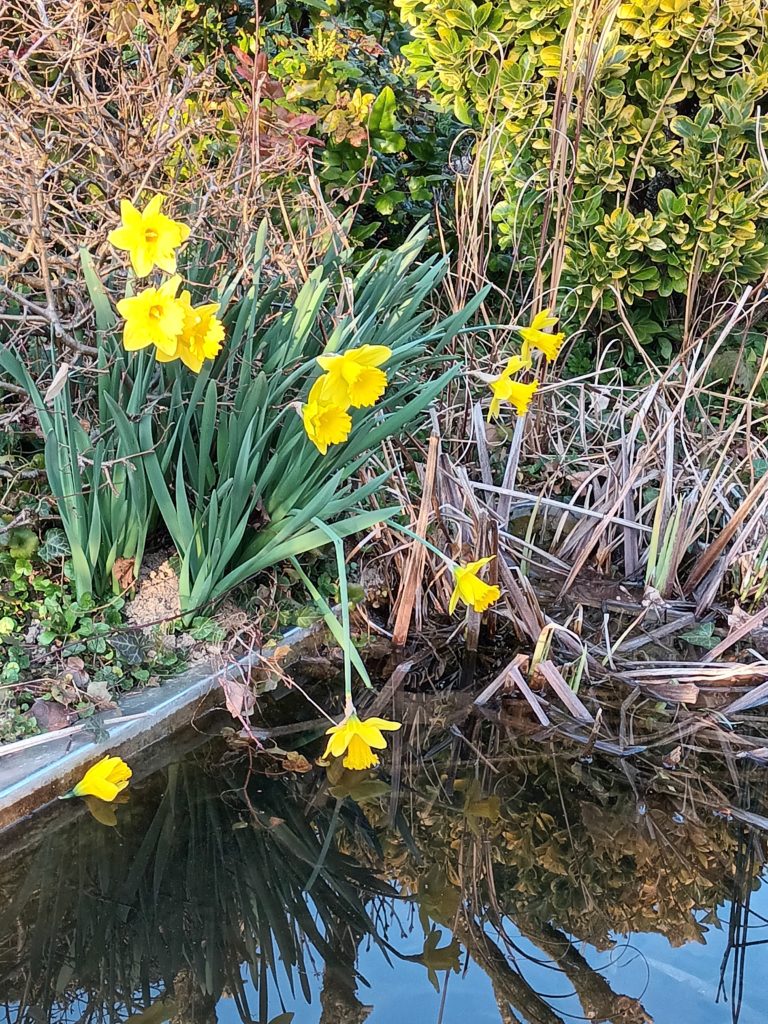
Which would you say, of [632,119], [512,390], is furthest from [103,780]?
[632,119]

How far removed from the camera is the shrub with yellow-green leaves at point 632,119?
3.39 m

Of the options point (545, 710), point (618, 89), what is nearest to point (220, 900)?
point (545, 710)

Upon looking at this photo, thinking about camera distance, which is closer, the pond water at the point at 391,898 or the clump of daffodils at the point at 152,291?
the pond water at the point at 391,898

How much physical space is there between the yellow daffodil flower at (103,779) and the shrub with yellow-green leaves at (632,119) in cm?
246

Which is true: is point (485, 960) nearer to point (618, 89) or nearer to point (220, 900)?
point (220, 900)

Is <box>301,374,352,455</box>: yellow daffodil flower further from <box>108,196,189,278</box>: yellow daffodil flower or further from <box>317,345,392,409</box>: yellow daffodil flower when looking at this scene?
<box>108,196,189,278</box>: yellow daffodil flower

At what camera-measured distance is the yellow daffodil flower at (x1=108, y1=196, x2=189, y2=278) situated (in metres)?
1.59

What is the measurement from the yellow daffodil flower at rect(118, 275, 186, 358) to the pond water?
94 centimetres

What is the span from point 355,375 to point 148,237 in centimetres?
46

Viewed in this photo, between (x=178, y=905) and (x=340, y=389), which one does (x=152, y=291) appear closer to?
(x=340, y=389)

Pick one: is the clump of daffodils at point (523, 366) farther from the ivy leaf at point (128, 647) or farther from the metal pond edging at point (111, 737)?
the ivy leaf at point (128, 647)

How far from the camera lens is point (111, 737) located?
189 centimetres

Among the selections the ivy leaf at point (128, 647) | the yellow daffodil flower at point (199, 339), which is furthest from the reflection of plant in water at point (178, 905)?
the yellow daffodil flower at point (199, 339)

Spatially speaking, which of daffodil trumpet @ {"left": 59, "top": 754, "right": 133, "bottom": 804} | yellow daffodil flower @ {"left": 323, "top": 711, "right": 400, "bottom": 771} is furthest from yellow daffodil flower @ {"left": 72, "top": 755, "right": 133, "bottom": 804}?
yellow daffodil flower @ {"left": 323, "top": 711, "right": 400, "bottom": 771}
